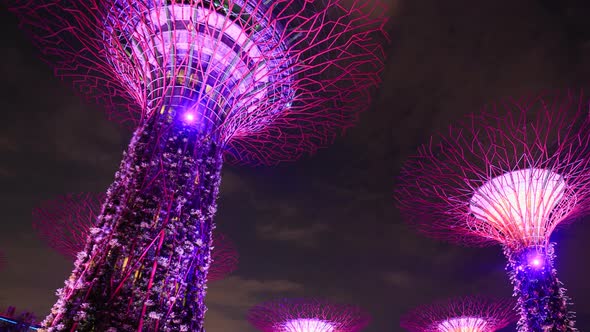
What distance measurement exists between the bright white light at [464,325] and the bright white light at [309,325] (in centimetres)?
909

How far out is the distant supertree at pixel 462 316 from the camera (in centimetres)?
2812

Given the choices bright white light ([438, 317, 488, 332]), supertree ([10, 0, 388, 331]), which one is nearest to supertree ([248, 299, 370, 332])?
bright white light ([438, 317, 488, 332])

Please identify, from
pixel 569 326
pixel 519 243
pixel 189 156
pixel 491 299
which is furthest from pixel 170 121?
pixel 491 299

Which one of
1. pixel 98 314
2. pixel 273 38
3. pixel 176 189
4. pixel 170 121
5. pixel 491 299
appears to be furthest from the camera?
pixel 491 299

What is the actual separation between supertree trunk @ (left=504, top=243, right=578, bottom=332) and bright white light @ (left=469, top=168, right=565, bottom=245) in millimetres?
681

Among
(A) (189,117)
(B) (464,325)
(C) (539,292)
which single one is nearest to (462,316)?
(B) (464,325)

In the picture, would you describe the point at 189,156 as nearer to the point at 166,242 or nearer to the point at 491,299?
the point at 166,242

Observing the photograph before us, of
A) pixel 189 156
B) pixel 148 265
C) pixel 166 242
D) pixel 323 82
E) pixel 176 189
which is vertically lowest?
pixel 148 265

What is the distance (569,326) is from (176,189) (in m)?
13.7

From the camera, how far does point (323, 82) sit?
459 inches

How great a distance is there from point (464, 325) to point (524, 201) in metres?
18.4

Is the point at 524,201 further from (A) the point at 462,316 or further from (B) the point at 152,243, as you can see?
(A) the point at 462,316

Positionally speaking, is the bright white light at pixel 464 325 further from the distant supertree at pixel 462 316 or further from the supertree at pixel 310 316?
the supertree at pixel 310 316

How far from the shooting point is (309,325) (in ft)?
96.8
